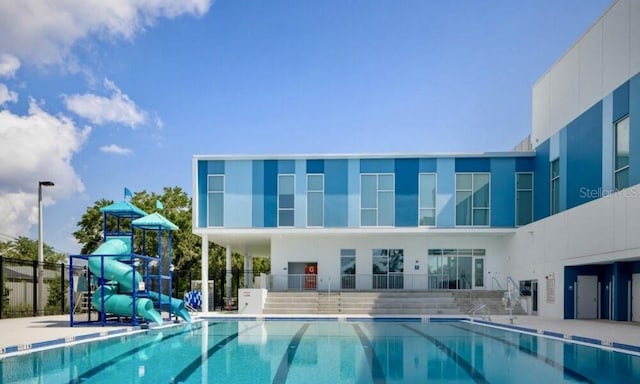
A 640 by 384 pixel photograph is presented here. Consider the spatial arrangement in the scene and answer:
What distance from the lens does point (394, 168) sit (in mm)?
25797

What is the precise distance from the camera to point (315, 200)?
25.9 meters

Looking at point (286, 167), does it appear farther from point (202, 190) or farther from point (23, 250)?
Result: point (23, 250)

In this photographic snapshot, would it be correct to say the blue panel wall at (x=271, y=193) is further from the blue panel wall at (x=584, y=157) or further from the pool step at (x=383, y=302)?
the blue panel wall at (x=584, y=157)

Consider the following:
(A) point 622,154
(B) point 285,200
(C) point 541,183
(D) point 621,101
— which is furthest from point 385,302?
(D) point 621,101

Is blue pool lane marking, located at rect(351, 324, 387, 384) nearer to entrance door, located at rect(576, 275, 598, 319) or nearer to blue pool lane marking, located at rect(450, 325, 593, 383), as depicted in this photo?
blue pool lane marking, located at rect(450, 325, 593, 383)

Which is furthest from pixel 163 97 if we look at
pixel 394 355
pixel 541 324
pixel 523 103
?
pixel 523 103

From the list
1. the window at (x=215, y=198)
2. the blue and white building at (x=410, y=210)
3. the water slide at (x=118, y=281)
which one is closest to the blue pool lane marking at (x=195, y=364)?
the water slide at (x=118, y=281)

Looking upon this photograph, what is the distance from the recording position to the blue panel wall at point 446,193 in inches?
1006

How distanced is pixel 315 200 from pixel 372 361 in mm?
15702

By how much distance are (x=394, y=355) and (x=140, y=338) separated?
22.0 feet

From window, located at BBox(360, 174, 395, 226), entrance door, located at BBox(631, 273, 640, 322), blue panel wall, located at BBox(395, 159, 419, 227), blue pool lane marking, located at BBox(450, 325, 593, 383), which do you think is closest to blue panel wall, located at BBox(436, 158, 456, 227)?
blue panel wall, located at BBox(395, 159, 419, 227)

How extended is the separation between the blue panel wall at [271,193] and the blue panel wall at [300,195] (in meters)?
0.92

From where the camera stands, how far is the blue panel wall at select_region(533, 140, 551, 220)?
23812 millimetres

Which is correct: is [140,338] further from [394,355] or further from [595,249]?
[595,249]
